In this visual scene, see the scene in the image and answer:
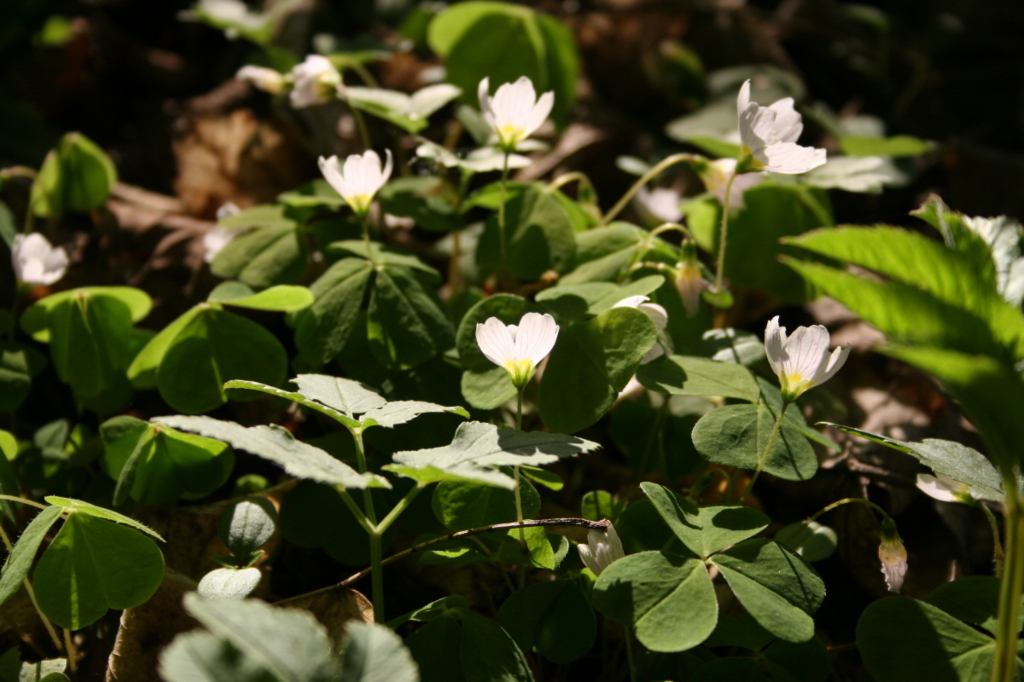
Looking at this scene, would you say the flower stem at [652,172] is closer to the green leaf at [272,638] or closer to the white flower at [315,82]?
the white flower at [315,82]

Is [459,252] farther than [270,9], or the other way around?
[270,9]

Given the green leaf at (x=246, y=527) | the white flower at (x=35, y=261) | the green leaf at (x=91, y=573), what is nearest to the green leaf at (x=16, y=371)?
the white flower at (x=35, y=261)

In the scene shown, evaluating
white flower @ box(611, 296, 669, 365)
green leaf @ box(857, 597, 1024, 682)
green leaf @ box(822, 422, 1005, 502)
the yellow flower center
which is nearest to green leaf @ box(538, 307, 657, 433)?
white flower @ box(611, 296, 669, 365)

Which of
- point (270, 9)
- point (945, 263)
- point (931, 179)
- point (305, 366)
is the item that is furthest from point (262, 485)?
point (931, 179)

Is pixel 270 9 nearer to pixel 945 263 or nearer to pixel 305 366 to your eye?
pixel 305 366

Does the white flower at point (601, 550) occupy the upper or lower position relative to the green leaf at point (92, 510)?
lower

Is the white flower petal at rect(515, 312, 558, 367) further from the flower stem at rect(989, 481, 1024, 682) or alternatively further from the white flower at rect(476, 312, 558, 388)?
the flower stem at rect(989, 481, 1024, 682)
